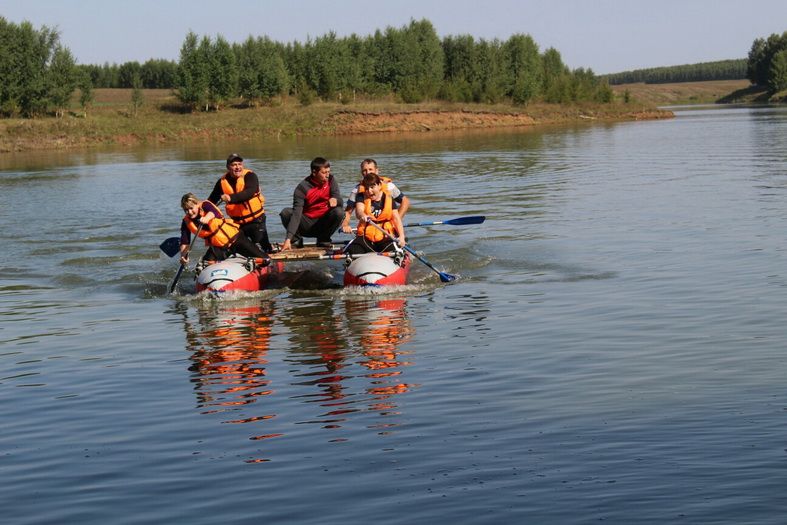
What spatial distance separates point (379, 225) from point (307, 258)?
4.25 ft

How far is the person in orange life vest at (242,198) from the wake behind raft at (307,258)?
826 mm

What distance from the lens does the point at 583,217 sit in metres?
25.1

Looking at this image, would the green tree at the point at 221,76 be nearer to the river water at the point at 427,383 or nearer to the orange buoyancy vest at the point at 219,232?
the river water at the point at 427,383

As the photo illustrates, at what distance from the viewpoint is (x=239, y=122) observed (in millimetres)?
85875

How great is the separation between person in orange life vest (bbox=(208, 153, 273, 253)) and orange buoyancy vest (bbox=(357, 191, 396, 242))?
1.79 metres

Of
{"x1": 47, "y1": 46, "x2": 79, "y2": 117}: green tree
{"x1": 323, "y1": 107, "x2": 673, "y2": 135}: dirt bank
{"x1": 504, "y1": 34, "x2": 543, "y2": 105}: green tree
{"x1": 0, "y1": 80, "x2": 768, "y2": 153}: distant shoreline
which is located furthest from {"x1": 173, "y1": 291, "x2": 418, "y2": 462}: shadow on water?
{"x1": 504, "y1": 34, "x2": 543, "y2": 105}: green tree

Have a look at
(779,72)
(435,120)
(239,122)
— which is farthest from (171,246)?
(779,72)

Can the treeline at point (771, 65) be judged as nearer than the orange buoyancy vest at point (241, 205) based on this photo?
No

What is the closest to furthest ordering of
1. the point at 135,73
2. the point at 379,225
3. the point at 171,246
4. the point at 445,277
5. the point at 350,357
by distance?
1. the point at 350,357
2. the point at 379,225
3. the point at 445,277
4. the point at 171,246
5. the point at 135,73

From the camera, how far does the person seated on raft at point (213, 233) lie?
51.7 feet

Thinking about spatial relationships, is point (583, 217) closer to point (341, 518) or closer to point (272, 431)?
point (272, 431)

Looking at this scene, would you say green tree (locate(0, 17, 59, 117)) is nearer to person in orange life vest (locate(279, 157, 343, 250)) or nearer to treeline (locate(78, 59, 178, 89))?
treeline (locate(78, 59, 178, 89))

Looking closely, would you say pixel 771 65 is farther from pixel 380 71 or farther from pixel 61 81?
pixel 61 81

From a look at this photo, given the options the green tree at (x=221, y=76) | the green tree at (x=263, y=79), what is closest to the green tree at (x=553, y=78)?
the green tree at (x=263, y=79)
